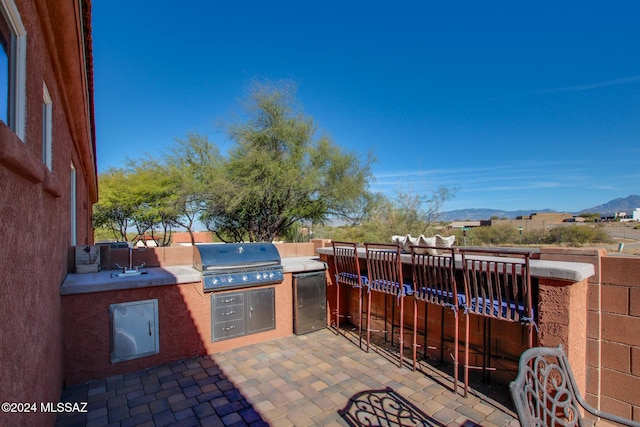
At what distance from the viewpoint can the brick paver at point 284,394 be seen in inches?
109

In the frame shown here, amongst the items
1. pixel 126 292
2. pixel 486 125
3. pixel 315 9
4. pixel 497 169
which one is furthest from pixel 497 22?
pixel 497 169

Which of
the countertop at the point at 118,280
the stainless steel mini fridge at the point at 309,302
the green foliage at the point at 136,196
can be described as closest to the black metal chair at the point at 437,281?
the stainless steel mini fridge at the point at 309,302

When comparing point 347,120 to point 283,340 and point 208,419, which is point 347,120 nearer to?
point 283,340

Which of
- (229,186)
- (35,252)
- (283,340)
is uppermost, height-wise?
(229,186)

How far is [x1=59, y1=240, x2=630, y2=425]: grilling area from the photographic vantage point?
2770mm

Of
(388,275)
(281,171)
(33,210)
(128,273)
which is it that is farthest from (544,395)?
(281,171)

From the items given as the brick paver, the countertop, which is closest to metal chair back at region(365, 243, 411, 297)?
the brick paver

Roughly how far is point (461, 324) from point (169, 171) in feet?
44.1

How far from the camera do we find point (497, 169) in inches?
1406

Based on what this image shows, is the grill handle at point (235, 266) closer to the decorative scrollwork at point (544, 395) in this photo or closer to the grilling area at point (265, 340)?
the grilling area at point (265, 340)

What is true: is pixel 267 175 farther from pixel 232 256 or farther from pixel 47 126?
pixel 47 126

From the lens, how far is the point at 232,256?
14.2 ft

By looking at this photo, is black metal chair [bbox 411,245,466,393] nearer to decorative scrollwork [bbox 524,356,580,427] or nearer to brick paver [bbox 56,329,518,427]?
brick paver [bbox 56,329,518,427]

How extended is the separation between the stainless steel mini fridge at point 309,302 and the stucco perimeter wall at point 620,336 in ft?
10.6
